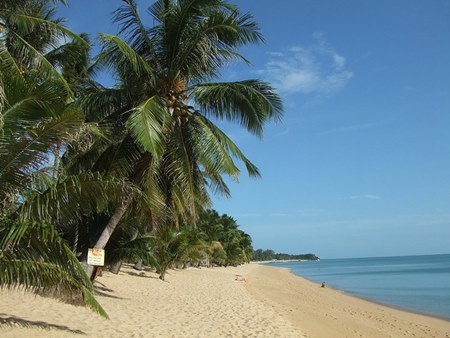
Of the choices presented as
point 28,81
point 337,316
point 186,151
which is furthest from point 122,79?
point 337,316

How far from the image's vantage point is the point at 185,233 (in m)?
25.1

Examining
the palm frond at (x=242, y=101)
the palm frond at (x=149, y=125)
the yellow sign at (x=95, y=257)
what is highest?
the palm frond at (x=242, y=101)

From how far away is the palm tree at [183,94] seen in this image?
11.1 metres

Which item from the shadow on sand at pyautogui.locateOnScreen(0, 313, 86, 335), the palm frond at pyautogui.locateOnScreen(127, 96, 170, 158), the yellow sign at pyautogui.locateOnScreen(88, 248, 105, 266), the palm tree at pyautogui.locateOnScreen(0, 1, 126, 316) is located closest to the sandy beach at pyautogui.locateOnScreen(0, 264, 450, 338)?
the shadow on sand at pyautogui.locateOnScreen(0, 313, 86, 335)

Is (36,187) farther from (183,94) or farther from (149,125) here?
(183,94)

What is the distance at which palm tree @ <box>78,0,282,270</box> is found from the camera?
11125 mm

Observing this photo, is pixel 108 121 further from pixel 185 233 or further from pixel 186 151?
pixel 185 233

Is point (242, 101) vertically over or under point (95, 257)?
over

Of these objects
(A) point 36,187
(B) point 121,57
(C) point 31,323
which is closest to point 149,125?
(B) point 121,57

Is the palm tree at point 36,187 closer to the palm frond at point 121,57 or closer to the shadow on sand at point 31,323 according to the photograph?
the shadow on sand at point 31,323

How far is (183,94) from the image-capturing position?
12016 millimetres

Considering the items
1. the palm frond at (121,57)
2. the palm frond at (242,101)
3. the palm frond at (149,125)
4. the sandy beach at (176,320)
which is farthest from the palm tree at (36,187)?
the palm frond at (242,101)

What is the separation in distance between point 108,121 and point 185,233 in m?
13.9

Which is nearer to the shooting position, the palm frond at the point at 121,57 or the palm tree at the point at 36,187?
the palm tree at the point at 36,187
